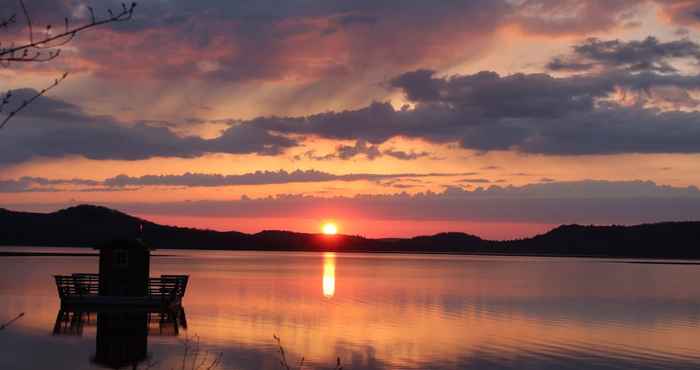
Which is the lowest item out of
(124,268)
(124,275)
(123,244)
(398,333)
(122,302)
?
(398,333)

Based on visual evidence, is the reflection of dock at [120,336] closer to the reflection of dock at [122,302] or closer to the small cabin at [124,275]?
the reflection of dock at [122,302]

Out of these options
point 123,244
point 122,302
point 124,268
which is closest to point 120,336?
point 122,302

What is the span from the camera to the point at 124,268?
39688 mm

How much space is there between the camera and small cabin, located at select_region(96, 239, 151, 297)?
3916 cm

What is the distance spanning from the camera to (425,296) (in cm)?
8888

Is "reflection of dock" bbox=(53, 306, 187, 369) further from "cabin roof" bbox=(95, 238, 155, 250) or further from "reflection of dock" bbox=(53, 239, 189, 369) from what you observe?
"cabin roof" bbox=(95, 238, 155, 250)

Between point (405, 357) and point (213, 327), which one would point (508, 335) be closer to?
point (405, 357)

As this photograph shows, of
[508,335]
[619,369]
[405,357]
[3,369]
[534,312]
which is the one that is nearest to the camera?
[3,369]

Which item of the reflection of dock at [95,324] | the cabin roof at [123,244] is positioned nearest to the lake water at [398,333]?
the reflection of dock at [95,324]

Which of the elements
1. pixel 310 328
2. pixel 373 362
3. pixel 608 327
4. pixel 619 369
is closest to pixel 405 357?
pixel 373 362

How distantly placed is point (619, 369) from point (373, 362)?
12.2 meters

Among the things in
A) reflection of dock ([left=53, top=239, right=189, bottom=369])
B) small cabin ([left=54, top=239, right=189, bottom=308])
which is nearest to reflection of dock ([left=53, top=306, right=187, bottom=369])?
reflection of dock ([left=53, top=239, right=189, bottom=369])

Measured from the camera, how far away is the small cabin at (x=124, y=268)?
128ft

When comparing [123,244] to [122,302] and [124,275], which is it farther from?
[122,302]
